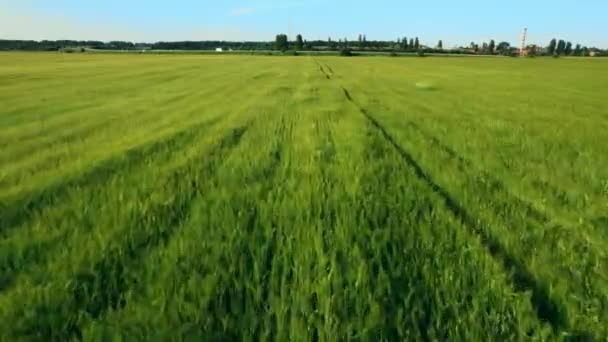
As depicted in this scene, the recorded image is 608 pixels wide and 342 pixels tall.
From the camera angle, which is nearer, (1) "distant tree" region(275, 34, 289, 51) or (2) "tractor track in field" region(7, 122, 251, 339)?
(2) "tractor track in field" region(7, 122, 251, 339)

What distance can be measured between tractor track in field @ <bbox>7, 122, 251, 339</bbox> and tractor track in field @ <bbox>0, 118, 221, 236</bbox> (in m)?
1.25

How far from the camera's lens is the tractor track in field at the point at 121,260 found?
293cm

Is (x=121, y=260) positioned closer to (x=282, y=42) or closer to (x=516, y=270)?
(x=516, y=270)

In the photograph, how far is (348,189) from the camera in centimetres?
→ 584

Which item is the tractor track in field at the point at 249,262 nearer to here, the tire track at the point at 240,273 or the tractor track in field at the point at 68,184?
the tire track at the point at 240,273

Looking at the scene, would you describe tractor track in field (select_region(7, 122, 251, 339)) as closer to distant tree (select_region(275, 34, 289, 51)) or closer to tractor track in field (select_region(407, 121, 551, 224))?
tractor track in field (select_region(407, 121, 551, 224))

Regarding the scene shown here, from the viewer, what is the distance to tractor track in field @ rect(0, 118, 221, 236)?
16.6 feet

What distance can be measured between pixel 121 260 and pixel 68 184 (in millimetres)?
3326

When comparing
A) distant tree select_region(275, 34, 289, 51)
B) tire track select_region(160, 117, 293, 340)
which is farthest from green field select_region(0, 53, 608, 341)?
distant tree select_region(275, 34, 289, 51)

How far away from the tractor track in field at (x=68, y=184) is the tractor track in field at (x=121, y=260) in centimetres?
125

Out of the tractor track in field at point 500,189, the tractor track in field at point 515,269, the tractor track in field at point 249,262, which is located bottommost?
the tractor track in field at point 500,189

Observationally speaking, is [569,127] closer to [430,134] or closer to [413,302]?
[430,134]

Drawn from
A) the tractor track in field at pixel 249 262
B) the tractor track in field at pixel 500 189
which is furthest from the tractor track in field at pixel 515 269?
the tractor track in field at pixel 249 262

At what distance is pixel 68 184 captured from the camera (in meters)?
6.43
